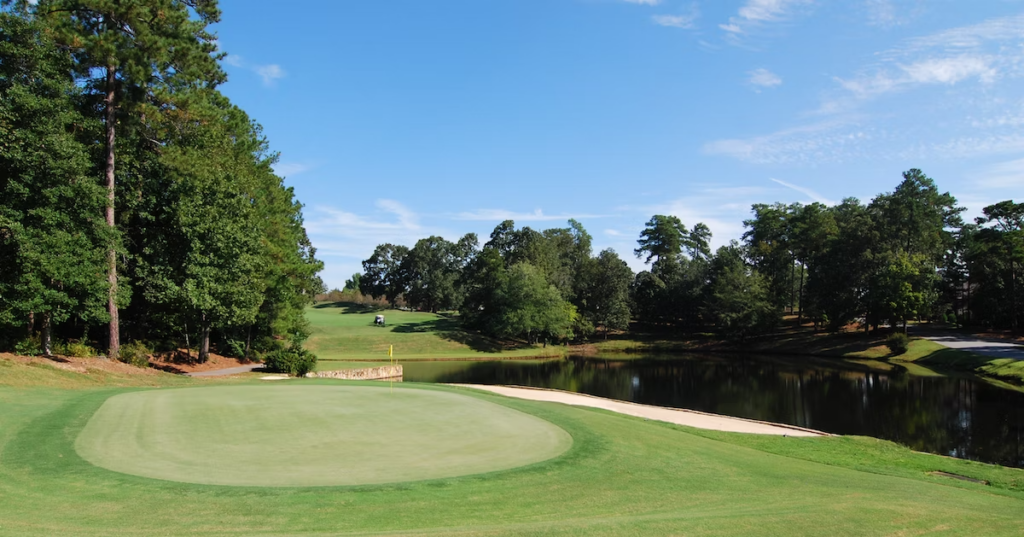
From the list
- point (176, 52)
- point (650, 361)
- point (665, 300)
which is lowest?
point (650, 361)

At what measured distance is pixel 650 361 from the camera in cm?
6256

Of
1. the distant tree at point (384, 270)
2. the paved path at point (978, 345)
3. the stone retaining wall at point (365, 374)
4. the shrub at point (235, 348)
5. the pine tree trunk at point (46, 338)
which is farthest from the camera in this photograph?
the distant tree at point (384, 270)

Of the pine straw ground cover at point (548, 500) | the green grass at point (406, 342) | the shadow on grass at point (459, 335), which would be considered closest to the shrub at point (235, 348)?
the green grass at point (406, 342)

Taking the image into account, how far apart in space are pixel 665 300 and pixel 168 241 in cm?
7058

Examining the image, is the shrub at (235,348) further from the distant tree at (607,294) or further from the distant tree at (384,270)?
the distant tree at (384,270)

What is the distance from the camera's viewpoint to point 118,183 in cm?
3027

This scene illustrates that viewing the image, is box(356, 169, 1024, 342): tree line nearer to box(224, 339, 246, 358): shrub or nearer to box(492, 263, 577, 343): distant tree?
box(492, 263, 577, 343): distant tree

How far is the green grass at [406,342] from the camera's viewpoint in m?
63.3

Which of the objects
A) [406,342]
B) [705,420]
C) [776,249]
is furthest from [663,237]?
[705,420]

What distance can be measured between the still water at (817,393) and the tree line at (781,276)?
12538 millimetres

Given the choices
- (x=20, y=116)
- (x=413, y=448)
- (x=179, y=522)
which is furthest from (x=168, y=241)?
(x=179, y=522)

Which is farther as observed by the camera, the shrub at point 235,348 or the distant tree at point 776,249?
the distant tree at point 776,249

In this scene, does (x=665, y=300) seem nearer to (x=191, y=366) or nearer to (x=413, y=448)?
(x=191, y=366)

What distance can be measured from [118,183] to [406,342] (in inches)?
1679
